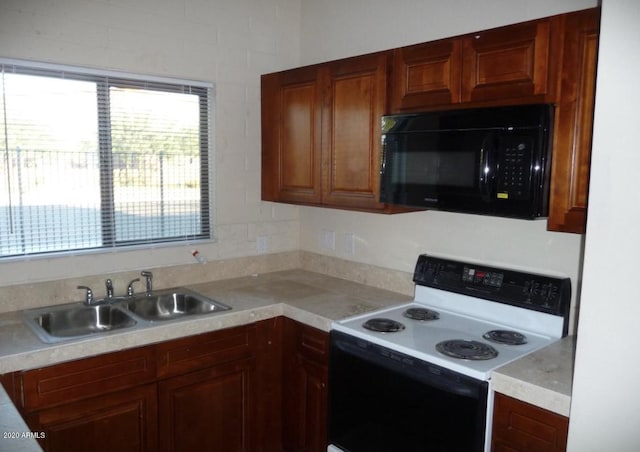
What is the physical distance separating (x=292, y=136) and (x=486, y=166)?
126cm

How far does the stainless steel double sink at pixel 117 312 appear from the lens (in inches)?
91.4

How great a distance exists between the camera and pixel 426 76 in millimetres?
2168

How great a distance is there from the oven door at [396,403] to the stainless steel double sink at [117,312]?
0.68 m

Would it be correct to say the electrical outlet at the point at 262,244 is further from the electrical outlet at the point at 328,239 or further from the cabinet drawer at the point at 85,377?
the cabinet drawer at the point at 85,377

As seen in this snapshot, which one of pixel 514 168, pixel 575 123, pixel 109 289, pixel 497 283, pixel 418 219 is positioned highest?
pixel 575 123

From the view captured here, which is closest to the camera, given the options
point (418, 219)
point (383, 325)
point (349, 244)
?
point (383, 325)

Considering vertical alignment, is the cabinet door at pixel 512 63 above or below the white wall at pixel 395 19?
below

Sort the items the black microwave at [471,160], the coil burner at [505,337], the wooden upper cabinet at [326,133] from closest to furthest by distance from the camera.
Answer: the black microwave at [471,160] < the coil burner at [505,337] < the wooden upper cabinet at [326,133]

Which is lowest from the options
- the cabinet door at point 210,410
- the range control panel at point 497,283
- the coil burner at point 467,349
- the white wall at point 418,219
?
the cabinet door at point 210,410

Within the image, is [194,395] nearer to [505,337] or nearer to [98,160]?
[98,160]

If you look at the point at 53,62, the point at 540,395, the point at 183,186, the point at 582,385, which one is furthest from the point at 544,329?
the point at 53,62

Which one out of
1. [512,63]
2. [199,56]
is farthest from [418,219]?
[199,56]

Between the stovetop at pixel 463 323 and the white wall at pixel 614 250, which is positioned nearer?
the white wall at pixel 614 250

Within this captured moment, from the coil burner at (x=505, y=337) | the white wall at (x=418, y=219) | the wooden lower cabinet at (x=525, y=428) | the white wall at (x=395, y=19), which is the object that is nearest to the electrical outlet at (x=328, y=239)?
the white wall at (x=418, y=219)
